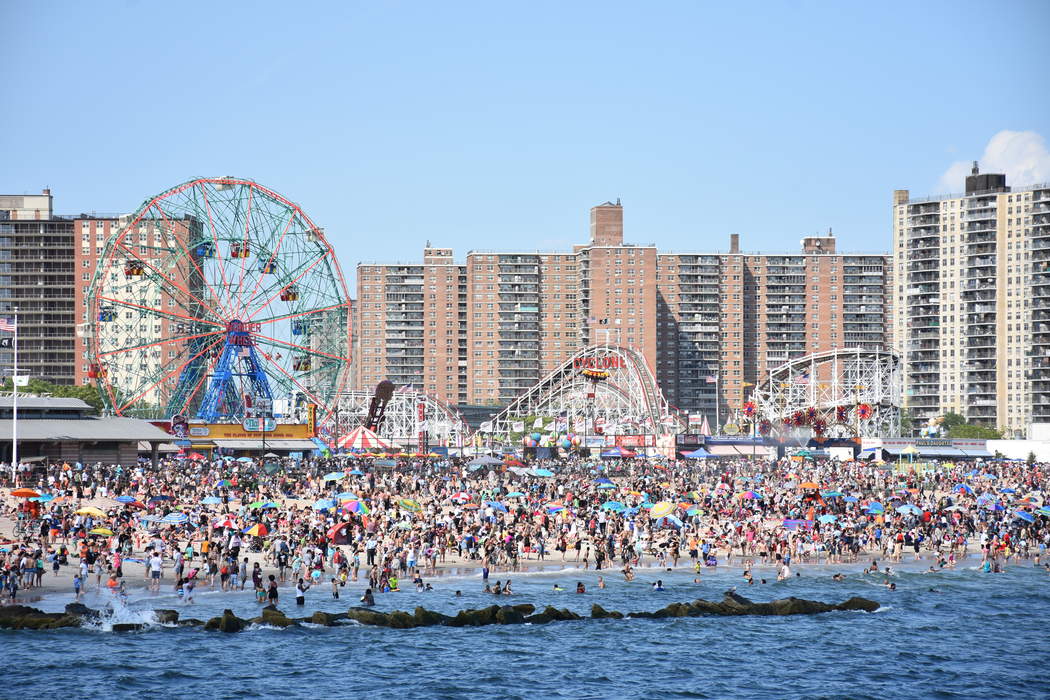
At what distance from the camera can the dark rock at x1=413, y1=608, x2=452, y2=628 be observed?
1737 inches

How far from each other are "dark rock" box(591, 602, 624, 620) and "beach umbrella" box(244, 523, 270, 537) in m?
13.5

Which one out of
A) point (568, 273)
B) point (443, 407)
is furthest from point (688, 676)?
point (568, 273)

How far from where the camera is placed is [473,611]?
44.8 m

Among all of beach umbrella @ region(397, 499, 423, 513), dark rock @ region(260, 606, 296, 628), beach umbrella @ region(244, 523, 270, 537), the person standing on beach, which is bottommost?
dark rock @ region(260, 606, 296, 628)

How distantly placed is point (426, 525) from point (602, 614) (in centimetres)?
1480

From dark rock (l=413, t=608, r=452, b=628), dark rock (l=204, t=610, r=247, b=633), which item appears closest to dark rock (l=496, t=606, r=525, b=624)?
dark rock (l=413, t=608, r=452, b=628)

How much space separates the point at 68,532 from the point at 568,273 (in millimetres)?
142898

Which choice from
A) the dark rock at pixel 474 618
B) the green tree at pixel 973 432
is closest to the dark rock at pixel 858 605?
the dark rock at pixel 474 618

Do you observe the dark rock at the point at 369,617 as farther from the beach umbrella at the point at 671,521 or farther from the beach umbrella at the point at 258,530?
the beach umbrella at the point at 671,521

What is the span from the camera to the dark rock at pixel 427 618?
44.1m

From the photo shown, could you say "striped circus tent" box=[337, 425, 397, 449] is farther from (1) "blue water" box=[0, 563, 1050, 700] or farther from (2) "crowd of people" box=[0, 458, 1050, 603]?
(1) "blue water" box=[0, 563, 1050, 700]

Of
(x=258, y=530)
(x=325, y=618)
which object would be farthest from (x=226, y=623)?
(x=258, y=530)

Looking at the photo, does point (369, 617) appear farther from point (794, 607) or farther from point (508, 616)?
point (794, 607)

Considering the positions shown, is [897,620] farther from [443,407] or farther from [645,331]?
[645,331]
